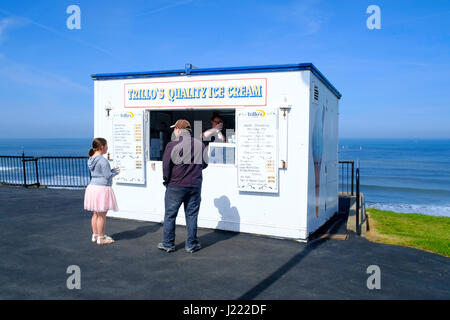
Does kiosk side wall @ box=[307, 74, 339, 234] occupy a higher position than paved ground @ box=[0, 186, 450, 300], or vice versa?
kiosk side wall @ box=[307, 74, 339, 234]

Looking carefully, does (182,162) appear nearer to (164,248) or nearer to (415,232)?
(164,248)

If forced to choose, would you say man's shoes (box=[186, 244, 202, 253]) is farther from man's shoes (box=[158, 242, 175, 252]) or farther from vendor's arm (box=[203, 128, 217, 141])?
vendor's arm (box=[203, 128, 217, 141])

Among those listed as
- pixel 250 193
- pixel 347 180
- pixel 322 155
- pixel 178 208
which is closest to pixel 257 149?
pixel 250 193

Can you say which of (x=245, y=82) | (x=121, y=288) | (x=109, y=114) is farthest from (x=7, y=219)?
(x=245, y=82)

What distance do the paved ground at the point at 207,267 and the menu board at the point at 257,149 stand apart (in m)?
1.03

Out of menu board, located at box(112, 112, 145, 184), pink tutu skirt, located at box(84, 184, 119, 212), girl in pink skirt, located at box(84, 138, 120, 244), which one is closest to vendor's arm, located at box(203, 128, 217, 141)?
menu board, located at box(112, 112, 145, 184)

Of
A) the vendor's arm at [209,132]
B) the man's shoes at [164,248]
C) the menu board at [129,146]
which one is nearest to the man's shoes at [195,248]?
the man's shoes at [164,248]

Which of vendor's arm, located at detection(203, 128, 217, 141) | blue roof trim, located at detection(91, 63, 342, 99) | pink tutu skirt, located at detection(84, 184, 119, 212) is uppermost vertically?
blue roof trim, located at detection(91, 63, 342, 99)

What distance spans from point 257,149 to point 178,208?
6.22 ft

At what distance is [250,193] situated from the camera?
22.4 feet

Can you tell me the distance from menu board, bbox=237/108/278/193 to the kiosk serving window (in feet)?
1.25

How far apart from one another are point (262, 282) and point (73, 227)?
4575 mm

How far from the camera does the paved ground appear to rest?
4227 mm
